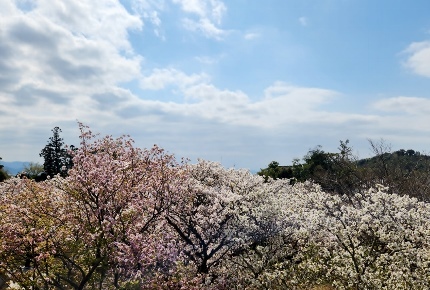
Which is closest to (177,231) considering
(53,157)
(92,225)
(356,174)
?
(92,225)

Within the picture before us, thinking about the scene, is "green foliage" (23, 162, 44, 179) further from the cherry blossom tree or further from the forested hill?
the cherry blossom tree

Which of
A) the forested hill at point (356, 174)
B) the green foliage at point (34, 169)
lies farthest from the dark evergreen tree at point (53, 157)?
the forested hill at point (356, 174)

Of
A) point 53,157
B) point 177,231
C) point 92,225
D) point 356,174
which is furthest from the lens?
point 53,157

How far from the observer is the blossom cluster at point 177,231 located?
15.4m

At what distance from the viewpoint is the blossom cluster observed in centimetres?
1544

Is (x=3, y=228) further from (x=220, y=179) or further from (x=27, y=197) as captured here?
(x=220, y=179)

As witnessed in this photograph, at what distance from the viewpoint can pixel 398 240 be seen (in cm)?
1666

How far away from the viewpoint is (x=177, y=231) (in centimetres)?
2153

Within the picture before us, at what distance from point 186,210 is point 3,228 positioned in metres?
9.10

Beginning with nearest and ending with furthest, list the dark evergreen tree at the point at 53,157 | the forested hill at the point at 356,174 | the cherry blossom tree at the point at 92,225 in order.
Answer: the cherry blossom tree at the point at 92,225 → the forested hill at the point at 356,174 → the dark evergreen tree at the point at 53,157

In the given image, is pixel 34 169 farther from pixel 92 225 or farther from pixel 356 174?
pixel 92 225

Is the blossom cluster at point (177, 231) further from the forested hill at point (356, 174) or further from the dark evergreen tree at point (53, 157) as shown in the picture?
the dark evergreen tree at point (53, 157)

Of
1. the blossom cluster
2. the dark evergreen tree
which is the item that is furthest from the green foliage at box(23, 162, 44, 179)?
the blossom cluster

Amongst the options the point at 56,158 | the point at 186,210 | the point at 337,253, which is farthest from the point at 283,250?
the point at 56,158
